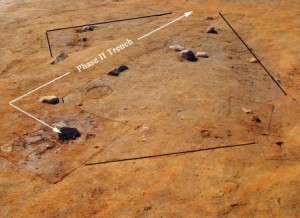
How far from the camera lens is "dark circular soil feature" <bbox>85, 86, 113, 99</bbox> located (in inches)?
364

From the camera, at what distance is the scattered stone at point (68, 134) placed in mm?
7676

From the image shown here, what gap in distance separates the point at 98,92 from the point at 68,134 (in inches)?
77.8

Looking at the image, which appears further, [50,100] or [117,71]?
[117,71]

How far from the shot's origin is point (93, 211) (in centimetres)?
594

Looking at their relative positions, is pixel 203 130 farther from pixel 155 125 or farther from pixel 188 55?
pixel 188 55

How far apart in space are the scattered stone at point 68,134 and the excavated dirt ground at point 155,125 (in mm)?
167

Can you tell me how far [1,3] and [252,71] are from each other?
1222 cm

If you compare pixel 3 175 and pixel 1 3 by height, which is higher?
pixel 1 3

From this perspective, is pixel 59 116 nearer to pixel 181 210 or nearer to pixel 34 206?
pixel 34 206

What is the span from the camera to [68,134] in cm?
772

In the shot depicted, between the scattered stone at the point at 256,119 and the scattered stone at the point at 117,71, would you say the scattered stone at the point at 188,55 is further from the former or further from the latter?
the scattered stone at the point at 256,119

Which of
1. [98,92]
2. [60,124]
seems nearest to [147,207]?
[60,124]

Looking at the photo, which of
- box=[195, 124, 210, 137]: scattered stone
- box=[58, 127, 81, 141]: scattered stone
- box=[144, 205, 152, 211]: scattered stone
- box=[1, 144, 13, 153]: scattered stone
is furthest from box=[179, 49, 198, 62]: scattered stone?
box=[144, 205, 152, 211]: scattered stone

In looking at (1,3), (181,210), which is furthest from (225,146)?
(1,3)
